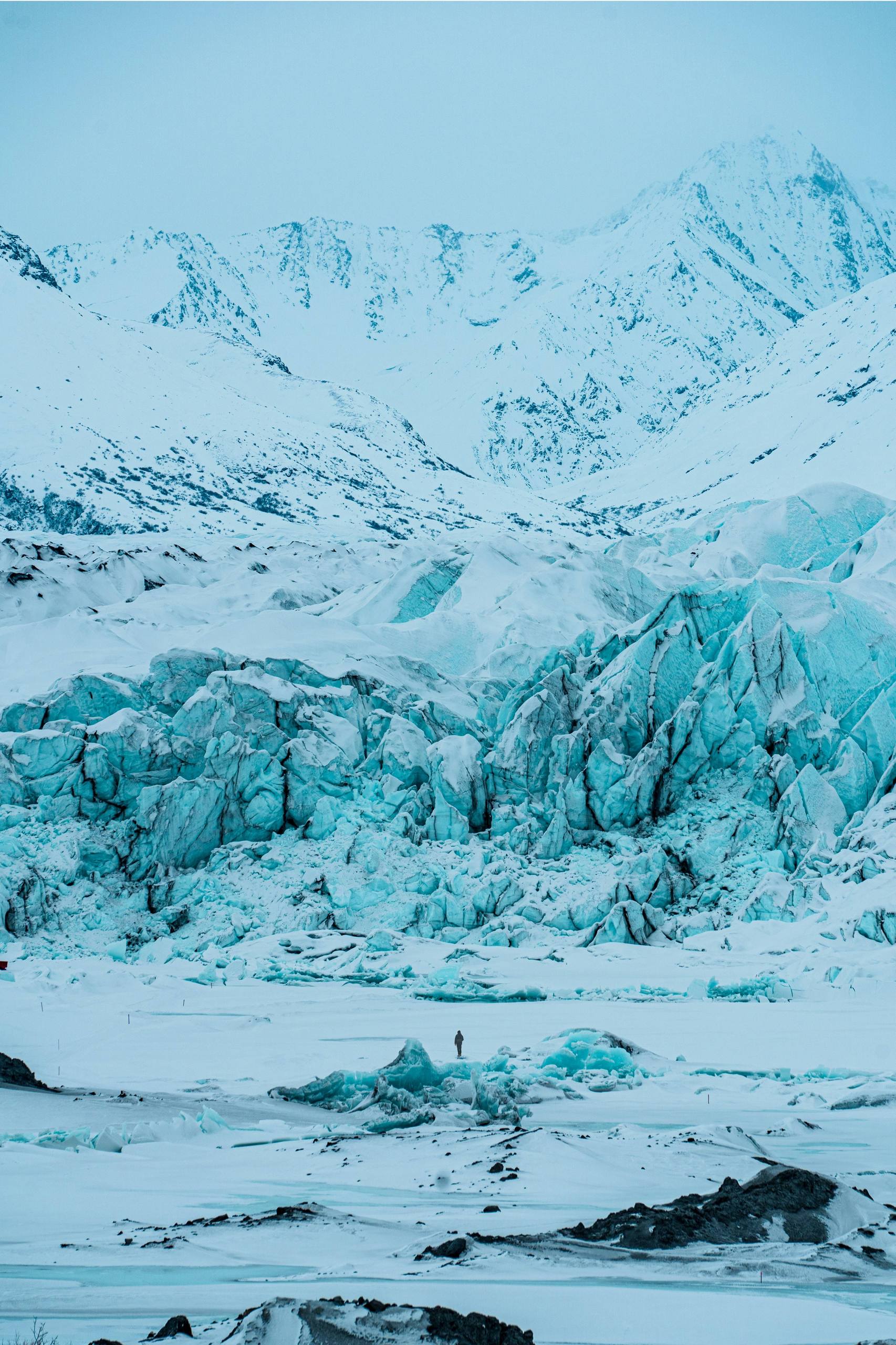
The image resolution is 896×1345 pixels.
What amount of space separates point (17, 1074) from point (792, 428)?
116m

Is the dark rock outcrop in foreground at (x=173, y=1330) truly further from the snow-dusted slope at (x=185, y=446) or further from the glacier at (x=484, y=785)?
the snow-dusted slope at (x=185, y=446)

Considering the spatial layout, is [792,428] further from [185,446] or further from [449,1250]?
[449,1250]

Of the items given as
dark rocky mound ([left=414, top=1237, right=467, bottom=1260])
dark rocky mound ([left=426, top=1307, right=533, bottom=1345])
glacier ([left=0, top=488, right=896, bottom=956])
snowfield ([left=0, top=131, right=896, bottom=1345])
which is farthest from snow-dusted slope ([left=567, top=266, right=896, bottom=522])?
dark rocky mound ([left=426, top=1307, right=533, bottom=1345])

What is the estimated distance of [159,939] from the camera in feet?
73.5

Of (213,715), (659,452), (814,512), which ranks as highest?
(659,452)

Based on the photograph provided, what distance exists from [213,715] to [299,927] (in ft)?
21.0

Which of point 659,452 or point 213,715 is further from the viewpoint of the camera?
point 659,452

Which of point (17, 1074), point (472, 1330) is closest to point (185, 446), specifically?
point (17, 1074)

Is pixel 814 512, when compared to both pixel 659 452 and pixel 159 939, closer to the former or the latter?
pixel 159 939

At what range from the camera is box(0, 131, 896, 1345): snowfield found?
6.62m

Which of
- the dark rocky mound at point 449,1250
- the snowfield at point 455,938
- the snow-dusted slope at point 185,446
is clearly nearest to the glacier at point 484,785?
the snowfield at point 455,938

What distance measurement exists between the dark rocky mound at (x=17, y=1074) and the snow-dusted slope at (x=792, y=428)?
81.8 m

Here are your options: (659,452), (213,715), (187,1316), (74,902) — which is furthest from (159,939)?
(659,452)

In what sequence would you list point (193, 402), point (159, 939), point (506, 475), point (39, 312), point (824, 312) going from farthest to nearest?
point (506, 475), point (824, 312), point (39, 312), point (193, 402), point (159, 939)
